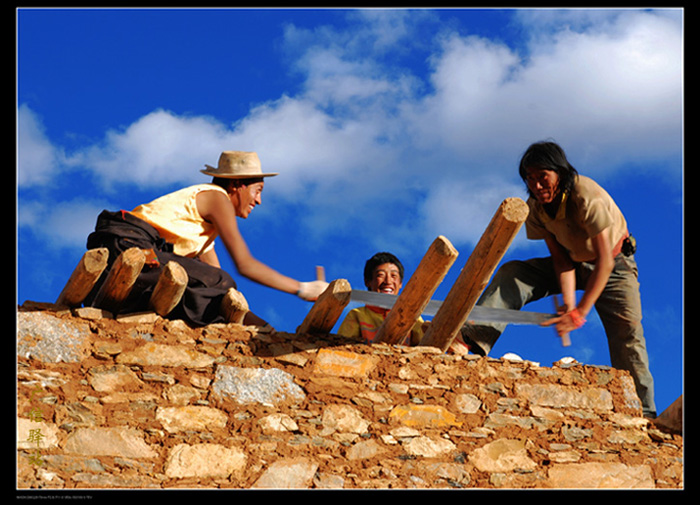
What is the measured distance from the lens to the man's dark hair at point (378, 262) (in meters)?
6.21

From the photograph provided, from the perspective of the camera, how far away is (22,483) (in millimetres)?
4109

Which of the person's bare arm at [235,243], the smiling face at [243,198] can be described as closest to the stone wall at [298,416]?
the person's bare arm at [235,243]

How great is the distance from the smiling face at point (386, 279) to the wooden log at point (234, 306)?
1272mm

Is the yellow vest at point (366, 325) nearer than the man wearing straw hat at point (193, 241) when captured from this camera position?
No

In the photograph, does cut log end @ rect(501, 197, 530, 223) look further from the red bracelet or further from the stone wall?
the stone wall

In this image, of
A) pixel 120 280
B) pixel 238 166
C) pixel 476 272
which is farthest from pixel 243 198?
pixel 476 272

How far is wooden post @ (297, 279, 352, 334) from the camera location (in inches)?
195

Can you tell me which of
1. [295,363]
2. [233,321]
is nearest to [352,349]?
[295,363]

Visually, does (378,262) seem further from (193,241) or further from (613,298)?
(613,298)

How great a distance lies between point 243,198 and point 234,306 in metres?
0.80

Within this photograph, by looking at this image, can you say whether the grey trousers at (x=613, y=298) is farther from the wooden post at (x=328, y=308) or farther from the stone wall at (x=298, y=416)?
the wooden post at (x=328, y=308)

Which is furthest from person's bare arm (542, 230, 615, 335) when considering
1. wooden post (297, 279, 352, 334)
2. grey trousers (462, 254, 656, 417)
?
wooden post (297, 279, 352, 334)

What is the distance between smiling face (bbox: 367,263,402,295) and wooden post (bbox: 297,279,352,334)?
87 centimetres

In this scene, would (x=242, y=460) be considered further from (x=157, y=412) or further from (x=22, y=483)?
(x=22, y=483)
